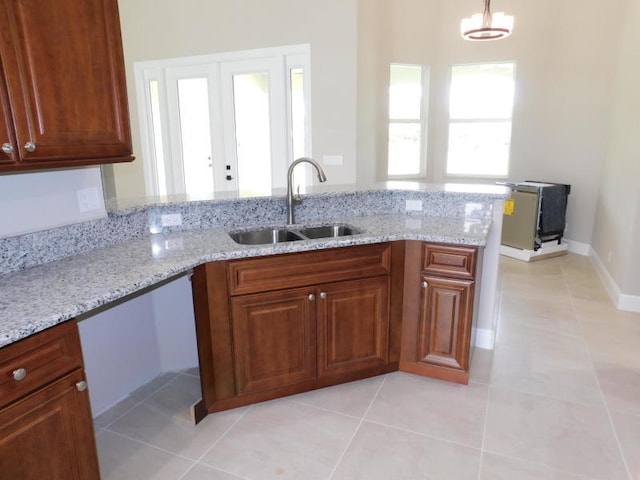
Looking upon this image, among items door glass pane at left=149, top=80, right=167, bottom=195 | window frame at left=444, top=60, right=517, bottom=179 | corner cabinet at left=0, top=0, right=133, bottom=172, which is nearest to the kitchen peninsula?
corner cabinet at left=0, top=0, right=133, bottom=172

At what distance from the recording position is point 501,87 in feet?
Answer: 18.7

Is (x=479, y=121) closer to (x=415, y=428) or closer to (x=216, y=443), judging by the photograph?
(x=415, y=428)

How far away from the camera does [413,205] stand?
2.85 metres

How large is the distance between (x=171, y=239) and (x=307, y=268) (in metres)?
0.74

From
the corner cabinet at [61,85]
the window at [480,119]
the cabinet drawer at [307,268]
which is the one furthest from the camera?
the window at [480,119]

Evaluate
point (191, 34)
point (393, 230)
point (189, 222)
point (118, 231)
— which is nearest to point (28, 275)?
point (118, 231)

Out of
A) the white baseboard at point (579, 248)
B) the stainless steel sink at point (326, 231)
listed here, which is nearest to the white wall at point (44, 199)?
the stainless steel sink at point (326, 231)

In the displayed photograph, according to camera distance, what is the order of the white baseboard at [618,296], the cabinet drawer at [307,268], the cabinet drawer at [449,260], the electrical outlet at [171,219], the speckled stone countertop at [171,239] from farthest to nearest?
the white baseboard at [618,296] → the electrical outlet at [171,219] → the cabinet drawer at [449,260] → the cabinet drawer at [307,268] → the speckled stone countertop at [171,239]

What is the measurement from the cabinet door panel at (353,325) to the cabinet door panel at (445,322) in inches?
8.5

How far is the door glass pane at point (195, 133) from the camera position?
5198 millimetres

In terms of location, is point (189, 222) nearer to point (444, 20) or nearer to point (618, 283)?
point (618, 283)

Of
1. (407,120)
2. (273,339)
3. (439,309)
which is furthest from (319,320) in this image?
(407,120)

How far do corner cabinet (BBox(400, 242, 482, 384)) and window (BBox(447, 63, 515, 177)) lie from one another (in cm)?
395

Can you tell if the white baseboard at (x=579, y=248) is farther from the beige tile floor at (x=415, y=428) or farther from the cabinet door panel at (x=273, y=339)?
the cabinet door panel at (x=273, y=339)
